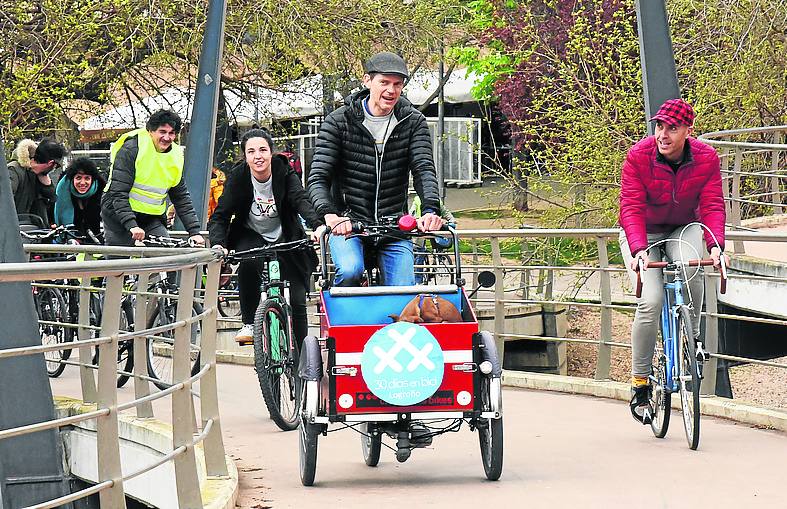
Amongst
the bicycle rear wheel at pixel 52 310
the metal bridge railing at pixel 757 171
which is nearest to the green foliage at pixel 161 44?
the metal bridge railing at pixel 757 171

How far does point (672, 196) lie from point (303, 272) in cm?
232

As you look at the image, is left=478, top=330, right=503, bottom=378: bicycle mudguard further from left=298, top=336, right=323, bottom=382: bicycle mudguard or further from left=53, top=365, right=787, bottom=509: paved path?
left=298, top=336, right=323, bottom=382: bicycle mudguard

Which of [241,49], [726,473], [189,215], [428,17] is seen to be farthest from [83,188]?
[428,17]

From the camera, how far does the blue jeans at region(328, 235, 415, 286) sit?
8.03 metres

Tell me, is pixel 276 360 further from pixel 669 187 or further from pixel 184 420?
pixel 184 420

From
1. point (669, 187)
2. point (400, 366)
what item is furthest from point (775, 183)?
point (400, 366)

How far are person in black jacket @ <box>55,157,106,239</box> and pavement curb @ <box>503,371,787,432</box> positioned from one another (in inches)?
164

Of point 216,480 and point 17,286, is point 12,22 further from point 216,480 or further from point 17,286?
point 216,480

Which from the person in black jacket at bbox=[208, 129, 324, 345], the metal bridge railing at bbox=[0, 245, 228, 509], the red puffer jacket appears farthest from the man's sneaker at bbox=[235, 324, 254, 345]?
the red puffer jacket

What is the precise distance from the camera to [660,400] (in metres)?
8.73

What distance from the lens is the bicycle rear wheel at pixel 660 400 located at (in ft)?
28.2

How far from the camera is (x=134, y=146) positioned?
11445 mm

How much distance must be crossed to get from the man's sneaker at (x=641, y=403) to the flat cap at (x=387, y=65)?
90.1 inches

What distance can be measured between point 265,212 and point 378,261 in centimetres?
147
